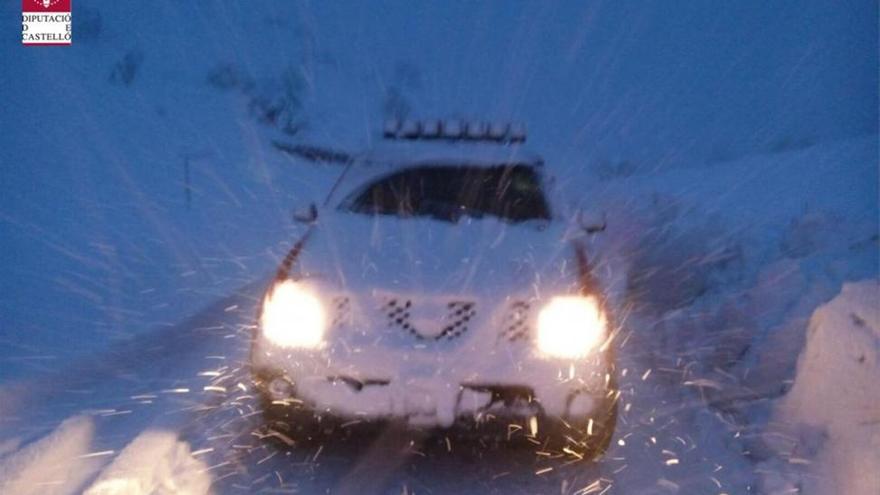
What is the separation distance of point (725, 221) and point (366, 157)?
32.1 ft

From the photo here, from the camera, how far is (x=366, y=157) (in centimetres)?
692

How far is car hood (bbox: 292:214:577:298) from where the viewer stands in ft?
16.6

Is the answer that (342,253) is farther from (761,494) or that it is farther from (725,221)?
(725,221)

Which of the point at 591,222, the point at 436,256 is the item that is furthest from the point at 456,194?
the point at 436,256

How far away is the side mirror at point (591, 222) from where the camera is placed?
613 centimetres

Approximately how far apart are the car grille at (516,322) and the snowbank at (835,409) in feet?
4.68

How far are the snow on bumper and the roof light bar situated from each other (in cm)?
260

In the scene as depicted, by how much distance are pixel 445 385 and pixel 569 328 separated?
706 mm

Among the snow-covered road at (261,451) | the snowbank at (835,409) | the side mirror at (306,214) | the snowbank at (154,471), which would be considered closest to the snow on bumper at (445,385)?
the snow-covered road at (261,451)

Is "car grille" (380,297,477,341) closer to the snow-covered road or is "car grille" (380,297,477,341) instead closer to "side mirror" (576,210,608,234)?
the snow-covered road

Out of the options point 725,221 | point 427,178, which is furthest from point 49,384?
point 725,221

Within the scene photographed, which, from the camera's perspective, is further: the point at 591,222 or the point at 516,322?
the point at 591,222

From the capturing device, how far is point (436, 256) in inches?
211

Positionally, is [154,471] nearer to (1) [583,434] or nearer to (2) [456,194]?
(1) [583,434]
